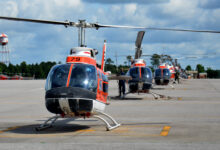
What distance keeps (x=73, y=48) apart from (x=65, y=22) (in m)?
1.12

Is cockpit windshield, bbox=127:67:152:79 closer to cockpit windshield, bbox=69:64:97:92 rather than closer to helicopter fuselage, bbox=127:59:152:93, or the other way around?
helicopter fuselage, bbox=127:59:152:93

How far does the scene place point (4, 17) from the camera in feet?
34.3

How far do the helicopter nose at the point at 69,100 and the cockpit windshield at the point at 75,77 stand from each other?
8.5 inches

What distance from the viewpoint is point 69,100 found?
35.7 feet

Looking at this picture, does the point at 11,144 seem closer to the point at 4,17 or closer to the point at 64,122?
the point at 4,17

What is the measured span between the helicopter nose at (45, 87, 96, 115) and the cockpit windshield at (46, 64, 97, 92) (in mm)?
216

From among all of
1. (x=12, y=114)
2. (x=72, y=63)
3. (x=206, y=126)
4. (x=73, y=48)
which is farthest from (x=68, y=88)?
(x=12, y=114)

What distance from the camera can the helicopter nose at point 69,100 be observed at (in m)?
10.9

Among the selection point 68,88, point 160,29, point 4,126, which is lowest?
point 4,126

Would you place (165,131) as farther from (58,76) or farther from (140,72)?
(140,72)

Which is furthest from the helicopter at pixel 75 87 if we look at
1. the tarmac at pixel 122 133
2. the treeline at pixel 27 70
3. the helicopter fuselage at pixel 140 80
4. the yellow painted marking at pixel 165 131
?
the treeline at pixel 27 70

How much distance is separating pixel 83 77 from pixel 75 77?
0.24 metres

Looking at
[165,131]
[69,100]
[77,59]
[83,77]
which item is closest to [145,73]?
[77,59]

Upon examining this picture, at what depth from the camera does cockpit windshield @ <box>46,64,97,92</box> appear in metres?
11.3
